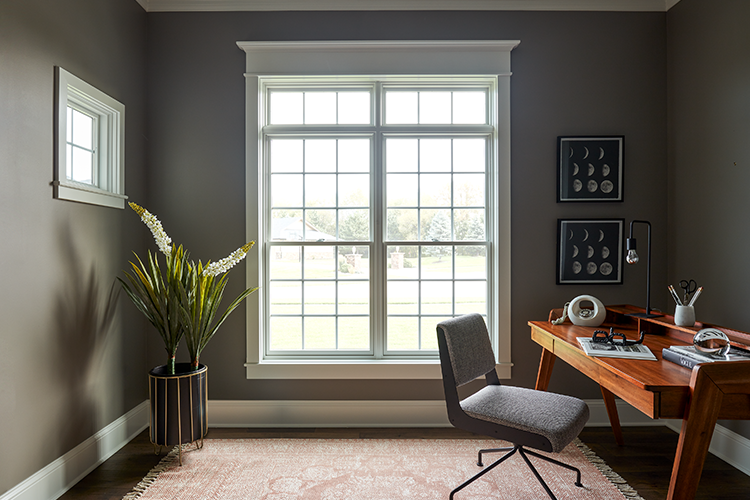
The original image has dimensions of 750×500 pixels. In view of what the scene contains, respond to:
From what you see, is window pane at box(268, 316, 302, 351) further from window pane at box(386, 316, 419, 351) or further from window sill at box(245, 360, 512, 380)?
window pane at box(386, 316, 419, 351)

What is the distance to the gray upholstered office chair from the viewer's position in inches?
76.4

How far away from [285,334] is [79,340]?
52.2 inches

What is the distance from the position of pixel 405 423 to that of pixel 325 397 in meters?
0.63

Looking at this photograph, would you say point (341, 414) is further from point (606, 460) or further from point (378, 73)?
point (378, 73)

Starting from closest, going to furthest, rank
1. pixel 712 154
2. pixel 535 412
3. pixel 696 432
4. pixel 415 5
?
1. pixel 696 432
2. pixel 535 412
3. pixel 712 154
4. pixel 415 5

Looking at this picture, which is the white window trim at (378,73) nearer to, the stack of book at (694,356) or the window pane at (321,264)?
the window pane at (321,264)

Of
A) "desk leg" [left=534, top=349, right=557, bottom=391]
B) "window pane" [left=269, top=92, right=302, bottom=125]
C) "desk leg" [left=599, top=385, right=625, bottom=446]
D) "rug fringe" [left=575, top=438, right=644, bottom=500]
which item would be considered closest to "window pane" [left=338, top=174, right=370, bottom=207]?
"window pane" [left=269, top=92, right=302, bottom=125]

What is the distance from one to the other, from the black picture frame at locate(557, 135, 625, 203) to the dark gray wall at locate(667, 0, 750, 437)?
1.32 feet

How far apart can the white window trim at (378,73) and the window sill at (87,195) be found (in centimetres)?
85

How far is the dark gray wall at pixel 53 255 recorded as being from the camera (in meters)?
2.06

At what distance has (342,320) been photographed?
3.36 metres

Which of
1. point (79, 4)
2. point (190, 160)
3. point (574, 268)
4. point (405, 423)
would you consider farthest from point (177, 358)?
point (574, 268)

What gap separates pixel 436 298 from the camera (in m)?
3.34

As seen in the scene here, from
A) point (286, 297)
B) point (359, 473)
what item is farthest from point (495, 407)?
point (286, 297)
